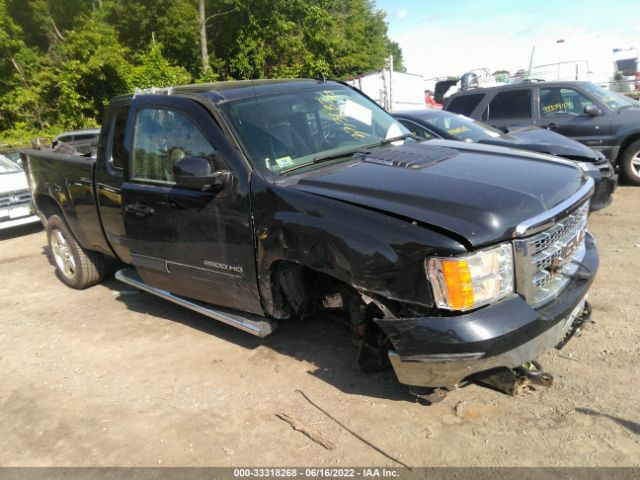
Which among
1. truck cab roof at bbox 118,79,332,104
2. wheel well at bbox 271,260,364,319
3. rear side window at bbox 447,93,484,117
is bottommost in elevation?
wheel well at bbox 271,260,364,319

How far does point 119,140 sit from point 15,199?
17.7 feet

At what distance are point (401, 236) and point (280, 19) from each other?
3170 centimetres

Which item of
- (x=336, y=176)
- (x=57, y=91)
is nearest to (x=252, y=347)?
(x=336, y=176)

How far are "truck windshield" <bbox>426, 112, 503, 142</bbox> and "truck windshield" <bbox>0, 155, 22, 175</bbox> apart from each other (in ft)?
23.3

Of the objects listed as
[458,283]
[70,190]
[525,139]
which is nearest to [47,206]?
[70,190]

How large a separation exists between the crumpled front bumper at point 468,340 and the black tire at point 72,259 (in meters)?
3.93

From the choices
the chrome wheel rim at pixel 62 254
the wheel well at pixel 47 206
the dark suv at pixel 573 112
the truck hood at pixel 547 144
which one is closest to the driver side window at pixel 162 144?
the wheel well at pixel 47 206

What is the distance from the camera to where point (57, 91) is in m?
24.9

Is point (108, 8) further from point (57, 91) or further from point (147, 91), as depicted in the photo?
point (147, 91)

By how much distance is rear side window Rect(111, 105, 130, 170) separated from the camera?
4.24 meters

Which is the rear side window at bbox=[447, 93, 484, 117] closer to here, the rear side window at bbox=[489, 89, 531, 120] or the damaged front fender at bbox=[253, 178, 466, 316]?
the rear side window at bbox=[489, 89, 531, 120]

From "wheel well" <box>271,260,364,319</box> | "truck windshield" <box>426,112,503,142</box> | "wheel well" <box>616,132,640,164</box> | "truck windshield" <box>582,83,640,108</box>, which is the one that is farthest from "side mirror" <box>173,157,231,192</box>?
"truck windshield" <box>582,83,640,108</box>

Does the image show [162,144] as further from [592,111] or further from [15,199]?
[592,111]

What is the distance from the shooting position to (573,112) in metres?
8.56
